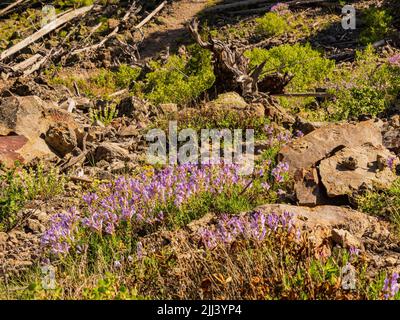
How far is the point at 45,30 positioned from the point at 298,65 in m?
9.27

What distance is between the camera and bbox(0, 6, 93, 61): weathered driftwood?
55.7 feet

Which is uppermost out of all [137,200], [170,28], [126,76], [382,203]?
[137,200]

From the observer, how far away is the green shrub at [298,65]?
11820mm

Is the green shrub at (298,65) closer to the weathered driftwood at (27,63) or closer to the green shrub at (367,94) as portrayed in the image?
the green shrub at (367,94)

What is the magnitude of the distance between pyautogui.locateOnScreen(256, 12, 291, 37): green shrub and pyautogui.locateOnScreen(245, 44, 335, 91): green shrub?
13.2 ft

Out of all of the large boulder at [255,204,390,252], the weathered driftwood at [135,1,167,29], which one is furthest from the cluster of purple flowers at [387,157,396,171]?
the weathered driftwood at [135,1,167,29]

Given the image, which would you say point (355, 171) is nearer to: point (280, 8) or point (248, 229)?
point (248, 229)

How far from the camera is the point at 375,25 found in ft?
50.6

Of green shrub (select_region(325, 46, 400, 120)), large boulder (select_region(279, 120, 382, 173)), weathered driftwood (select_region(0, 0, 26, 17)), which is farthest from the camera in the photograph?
weathered driftwood (select_region(0, 0, 26, 17))

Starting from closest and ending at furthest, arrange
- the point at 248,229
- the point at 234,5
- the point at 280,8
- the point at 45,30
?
the point at 248,229, the point at 45,30, the point at 280,8, the point at 234,5

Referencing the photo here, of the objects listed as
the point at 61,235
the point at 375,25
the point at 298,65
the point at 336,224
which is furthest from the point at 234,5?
the point at 61,235

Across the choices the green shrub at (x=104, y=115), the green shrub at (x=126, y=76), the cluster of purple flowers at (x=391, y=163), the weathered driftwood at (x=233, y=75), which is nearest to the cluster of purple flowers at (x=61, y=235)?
the cluster of purple flowers at (x=391, y=163)

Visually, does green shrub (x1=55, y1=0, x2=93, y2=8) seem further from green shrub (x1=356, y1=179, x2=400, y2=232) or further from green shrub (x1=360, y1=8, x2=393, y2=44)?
green shrub (x1=356, y1=179, x2=400, y2=232)

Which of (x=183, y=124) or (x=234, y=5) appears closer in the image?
(x=183, y=124)
